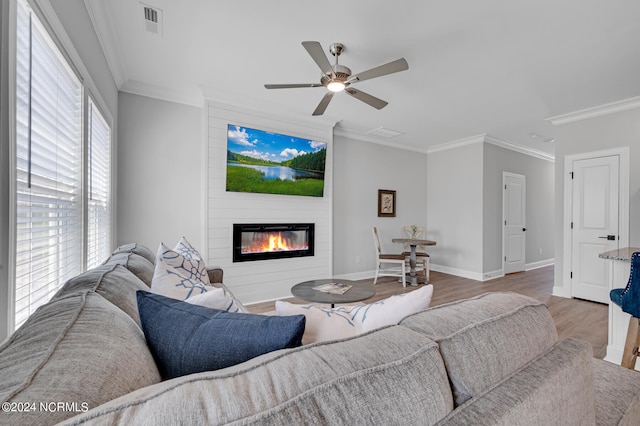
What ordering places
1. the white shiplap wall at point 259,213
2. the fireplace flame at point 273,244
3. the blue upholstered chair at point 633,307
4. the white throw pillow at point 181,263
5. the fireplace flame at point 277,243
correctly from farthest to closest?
the fireplace flame at point 277,243, the fireplace flame at point 273,244, the white shiplap wall at point 259,213, the blue upholstered chair at point 633,307, the white throw pillow at point 181,263

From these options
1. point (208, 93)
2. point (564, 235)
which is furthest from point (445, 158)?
point (208, 93)

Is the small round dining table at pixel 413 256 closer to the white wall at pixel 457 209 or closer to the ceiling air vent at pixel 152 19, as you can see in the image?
the white wall at pixel 457 209

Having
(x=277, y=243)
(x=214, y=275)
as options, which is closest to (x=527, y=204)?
(x=277, y=243)

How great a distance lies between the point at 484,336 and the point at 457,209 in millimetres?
5325

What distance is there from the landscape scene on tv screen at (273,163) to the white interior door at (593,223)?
364 cm

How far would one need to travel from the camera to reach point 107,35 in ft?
7.51

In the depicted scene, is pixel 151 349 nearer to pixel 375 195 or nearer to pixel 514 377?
pixel 514 377

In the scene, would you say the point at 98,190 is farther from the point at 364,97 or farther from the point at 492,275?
the point at 492,275

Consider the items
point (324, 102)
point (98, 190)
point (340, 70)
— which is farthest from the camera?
point (324, 102)

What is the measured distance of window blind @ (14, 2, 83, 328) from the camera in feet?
3.59

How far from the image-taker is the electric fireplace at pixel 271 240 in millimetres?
3645

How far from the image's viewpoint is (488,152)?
5.12 meters

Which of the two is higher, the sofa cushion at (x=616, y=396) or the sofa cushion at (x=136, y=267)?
the sofa cushion at (x=136, y=267)

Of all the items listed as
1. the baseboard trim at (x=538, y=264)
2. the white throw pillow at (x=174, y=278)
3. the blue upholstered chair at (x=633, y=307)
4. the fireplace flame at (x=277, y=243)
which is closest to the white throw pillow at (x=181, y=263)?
the white throw pillow at (x=174, y=278)
